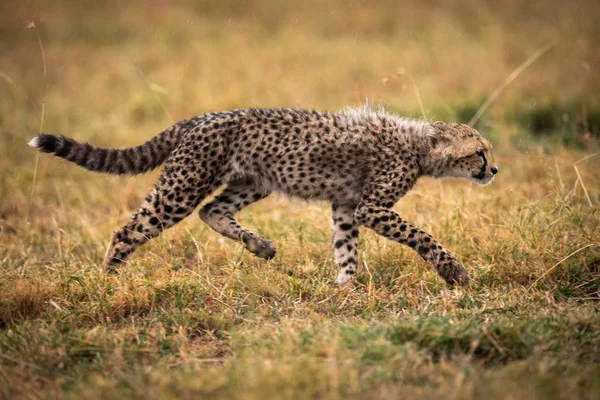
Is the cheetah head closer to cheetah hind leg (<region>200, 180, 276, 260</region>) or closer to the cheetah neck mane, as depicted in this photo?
the cheetah neck mane

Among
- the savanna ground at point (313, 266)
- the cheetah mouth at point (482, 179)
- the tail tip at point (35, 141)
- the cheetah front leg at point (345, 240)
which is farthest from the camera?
the cheetah mouth at point (482, 179)

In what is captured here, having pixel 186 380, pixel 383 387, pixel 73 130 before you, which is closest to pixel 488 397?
pixel 383 387

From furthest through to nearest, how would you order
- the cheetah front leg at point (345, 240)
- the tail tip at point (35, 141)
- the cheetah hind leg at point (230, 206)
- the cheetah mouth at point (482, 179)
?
the cheetah hind leg at point (230, 206)
the cheetah mouth at point (482, 179)
the cheetah front leg at point (345, 240)
the tail tip at point (35, 141)

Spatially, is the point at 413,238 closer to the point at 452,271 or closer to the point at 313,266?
the point at 452,271

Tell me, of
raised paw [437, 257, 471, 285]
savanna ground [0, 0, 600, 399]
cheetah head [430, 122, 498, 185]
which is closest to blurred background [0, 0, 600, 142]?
savanna ground [0, 0, 600, 399]

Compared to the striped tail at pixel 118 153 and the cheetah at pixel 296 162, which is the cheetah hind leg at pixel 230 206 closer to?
the cheetah at pixel 296 162

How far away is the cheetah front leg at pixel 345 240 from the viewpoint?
4992 mm

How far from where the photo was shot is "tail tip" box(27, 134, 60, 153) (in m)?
4.75

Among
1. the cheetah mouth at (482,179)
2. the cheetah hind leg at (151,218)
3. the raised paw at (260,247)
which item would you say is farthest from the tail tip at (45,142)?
the cheetah mouth at (482,179)

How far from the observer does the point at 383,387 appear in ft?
10.3

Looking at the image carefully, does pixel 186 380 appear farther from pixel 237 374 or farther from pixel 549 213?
pixel 549 213

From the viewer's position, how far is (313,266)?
5.10 metres

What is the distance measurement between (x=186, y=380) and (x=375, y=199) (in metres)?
2.03

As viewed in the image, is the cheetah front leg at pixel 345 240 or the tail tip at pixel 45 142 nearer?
the tail tip at pixel 45 142
